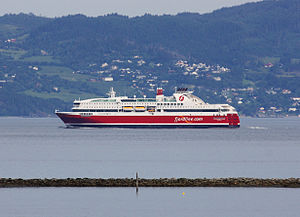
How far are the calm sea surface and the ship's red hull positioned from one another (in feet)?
128

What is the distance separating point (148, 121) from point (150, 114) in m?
1.38

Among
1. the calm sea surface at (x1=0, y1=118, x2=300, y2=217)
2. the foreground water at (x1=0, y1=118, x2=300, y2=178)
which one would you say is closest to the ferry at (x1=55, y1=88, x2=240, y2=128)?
the calm sea surface at (x1=0, y1=118, x2=300, y2=217)

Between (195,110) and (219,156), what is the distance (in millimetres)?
66112

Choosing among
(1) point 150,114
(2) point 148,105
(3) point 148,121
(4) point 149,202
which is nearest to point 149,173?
(4) point 149,202

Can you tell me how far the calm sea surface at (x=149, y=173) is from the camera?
1640 inches

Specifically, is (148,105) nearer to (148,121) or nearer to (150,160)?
(148,121)

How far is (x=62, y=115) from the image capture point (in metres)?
149

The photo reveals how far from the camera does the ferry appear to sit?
14575 centimetres

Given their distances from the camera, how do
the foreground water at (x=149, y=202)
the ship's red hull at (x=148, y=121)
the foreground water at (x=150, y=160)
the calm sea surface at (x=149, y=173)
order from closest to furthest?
the foreground water at (x=149, y=202)
the calm sea surface at (x=149, y=173)
the foreground water at (x=150, y=160)
the ship's red hull at (x=148, y=121)

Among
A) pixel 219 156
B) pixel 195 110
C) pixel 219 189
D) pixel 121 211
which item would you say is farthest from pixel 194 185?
pixel 195 110

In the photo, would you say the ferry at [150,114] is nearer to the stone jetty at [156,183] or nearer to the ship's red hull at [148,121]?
the ship's red hull at [148,121]

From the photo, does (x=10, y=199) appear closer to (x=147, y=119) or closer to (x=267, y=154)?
(x=267, y=154)

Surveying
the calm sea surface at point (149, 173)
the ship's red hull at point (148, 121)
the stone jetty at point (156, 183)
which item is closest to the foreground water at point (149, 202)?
the calm sea surface at point (149, 173)

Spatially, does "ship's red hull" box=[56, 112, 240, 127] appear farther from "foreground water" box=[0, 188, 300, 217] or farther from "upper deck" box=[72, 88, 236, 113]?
"foreground water" box=[0, 188, 300, 217]
